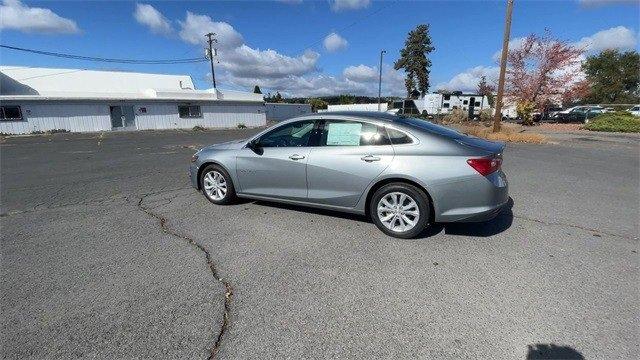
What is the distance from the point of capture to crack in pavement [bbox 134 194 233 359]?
223cm

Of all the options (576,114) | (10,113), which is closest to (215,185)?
(10,113)

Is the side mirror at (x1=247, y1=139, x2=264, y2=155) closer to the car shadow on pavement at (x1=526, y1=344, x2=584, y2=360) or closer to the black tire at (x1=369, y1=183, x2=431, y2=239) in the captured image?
the black tire at (x1=369, y1=183, x2=431, y2=239)

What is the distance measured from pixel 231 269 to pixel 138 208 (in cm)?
274

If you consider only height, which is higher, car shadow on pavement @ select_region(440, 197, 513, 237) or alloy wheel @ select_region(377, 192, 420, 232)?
alloy wheel @ select_region(377, 192, 420, 232)

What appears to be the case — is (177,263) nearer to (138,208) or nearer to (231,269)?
(231,269)

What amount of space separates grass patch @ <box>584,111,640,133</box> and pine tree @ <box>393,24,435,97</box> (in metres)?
35.5

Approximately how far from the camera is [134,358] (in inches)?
82.7

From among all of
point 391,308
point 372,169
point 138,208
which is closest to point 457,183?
point 372,169

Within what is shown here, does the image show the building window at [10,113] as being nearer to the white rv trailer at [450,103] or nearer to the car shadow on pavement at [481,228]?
the car shadow on pavement at [481,228]

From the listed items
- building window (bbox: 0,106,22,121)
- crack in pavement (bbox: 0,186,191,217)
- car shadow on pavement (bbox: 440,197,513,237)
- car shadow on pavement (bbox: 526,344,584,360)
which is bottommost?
car shadow on pavement (bbox: 526,344,584,360)

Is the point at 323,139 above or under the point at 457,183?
above

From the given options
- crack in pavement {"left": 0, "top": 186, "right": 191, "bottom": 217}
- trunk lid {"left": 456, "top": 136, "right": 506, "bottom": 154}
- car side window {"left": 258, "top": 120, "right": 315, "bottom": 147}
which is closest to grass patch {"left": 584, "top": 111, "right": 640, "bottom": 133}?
trunk lid {"left": 456, "top": 136, "right": 506, "bottom": 154}

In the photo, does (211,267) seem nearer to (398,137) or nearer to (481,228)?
(398,137)

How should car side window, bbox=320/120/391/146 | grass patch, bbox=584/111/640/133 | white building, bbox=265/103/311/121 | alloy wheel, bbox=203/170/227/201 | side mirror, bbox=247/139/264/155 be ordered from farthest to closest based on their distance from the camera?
white building, bbox=265/103/311/121 < grass patch, bbox=584/111/640/133 < alloy wheel, bbox=203/170/227/201 < side mirror, bbox=247/139/264/155 < car side window, bbox=320/120/391/146
